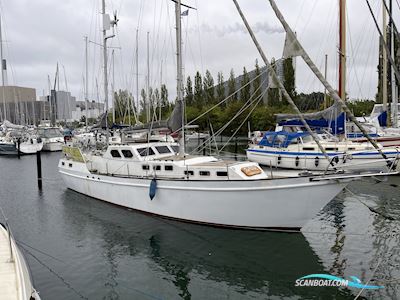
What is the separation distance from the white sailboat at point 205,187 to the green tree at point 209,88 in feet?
207

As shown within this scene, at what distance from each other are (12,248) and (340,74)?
2622cm

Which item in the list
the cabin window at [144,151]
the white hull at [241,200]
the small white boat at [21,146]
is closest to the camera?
the white hull at [241,200]

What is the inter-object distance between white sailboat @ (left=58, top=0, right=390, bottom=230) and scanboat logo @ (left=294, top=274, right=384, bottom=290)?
10.5 feet

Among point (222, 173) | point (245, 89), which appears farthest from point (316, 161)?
point (245, 89)

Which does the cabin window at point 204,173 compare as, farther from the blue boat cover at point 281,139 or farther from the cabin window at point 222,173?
the blue boat cover at point 281,139

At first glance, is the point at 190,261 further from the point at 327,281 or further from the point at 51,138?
the point at 51,138

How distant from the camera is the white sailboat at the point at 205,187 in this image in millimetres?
14414

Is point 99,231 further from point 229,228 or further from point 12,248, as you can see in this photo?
point 12,248

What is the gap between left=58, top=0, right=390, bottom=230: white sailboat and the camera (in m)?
14.4

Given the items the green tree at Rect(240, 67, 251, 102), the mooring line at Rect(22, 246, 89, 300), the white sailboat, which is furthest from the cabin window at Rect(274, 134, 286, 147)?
the green tree at Rect(240, 67, 251, 102)

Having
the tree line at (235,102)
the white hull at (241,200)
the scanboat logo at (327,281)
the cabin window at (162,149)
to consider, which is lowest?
the scanboat logo at (327,281)

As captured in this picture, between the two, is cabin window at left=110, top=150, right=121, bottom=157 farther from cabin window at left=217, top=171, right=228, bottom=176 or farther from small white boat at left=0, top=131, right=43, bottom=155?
small white boat at left=0, top=131, right=43, bottom=155

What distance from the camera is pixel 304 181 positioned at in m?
14.2

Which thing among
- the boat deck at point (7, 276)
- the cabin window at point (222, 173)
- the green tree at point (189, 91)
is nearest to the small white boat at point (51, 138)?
the green tree at point (189, 91)
